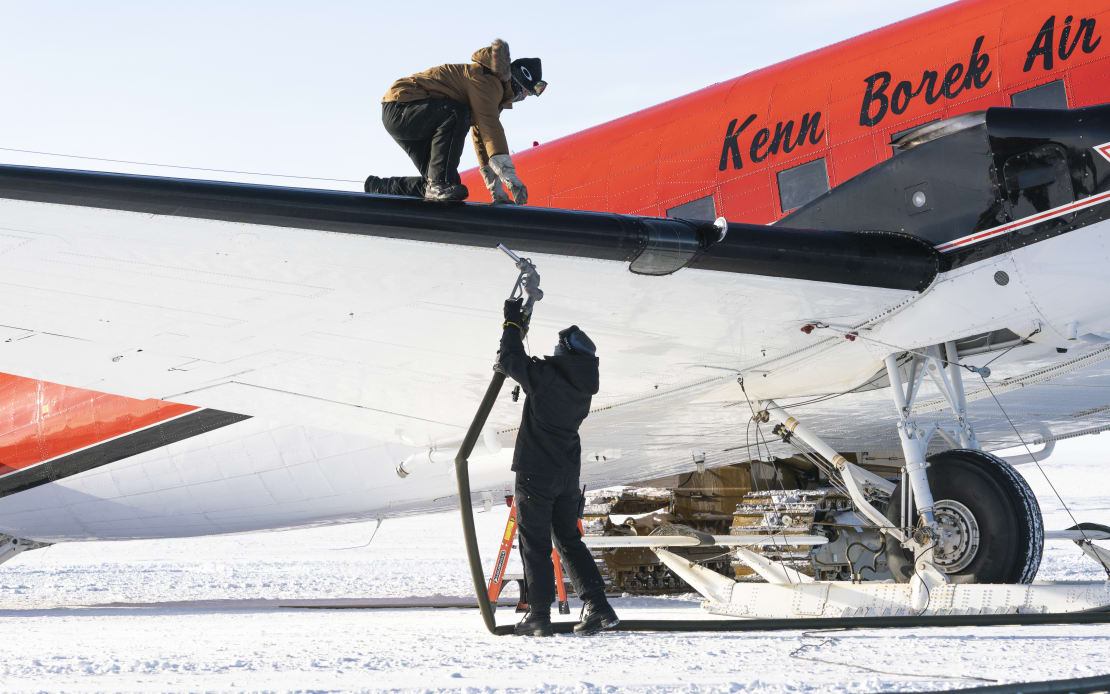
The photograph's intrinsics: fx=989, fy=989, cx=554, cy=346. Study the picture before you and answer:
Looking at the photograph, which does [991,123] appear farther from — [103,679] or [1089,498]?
[1089,498]

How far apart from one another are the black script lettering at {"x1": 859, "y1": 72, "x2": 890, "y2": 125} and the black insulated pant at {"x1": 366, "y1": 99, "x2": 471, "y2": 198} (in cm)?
368

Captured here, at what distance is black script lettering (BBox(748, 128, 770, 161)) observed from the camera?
8.79 meters

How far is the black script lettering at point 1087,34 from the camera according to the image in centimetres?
732

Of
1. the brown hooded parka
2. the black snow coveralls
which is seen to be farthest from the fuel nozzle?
the brown hooded parka

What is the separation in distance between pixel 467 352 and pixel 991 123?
3.98 metres

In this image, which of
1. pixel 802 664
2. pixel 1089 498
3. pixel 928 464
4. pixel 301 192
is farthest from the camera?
pixel 1089 498

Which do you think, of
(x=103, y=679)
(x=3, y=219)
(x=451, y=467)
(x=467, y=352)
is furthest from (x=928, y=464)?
(x=3, y=219)

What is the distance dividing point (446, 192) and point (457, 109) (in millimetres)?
625

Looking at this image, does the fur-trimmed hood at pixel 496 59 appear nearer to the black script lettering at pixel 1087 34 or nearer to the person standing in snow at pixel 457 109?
the person standing in snow at pixel 457 109

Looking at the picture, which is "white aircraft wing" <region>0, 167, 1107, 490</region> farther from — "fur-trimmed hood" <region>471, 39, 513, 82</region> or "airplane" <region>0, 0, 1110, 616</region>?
"fur-trimmed hood" <region>471, 39, 513, 82</region>

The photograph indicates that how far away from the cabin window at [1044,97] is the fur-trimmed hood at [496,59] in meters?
3.97

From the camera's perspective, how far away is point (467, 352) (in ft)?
24.7

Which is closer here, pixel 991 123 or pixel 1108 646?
pixel 1108 646

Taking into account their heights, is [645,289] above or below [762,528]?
above
